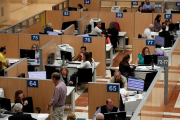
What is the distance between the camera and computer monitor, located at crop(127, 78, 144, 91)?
955cm

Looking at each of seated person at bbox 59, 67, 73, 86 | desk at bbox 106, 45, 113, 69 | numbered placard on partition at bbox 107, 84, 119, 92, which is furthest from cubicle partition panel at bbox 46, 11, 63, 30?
numbered placard on partition at bbox 107, 84, 119, 92

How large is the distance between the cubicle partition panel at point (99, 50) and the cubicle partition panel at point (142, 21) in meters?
4.23

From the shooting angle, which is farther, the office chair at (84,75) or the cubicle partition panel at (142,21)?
the cubicle partition panel at (142,21)

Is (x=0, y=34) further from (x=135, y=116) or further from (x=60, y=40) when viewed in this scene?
(x=135, y=116)

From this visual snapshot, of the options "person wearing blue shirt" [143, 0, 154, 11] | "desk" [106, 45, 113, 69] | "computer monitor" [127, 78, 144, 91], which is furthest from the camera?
"person wearing blue shirt" [143, 0, 154, 11]

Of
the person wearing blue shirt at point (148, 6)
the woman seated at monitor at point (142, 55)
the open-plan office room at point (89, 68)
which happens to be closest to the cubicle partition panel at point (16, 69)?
the open-plan office room at point (89, 68)

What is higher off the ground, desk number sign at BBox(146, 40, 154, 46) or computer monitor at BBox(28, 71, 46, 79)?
desk number sign at BBox(146, 40, 154, 46)

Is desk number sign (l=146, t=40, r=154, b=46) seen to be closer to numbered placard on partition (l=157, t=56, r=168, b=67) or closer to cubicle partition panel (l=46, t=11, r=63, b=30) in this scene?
numbered placard on partition (l=157, t=56, r=168, b=67)

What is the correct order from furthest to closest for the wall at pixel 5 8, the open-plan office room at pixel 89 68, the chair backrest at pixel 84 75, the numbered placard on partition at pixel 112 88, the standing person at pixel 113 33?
the wall at pixel 5 8 → the standing person at pixel 113 33 → the chair backrest at pixel 84 75 → the numbered placard on partition at pixel 112 88 → the open-plan office room at pixel 89 68

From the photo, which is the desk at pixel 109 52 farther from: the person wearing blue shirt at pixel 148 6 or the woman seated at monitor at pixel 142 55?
the person wearing blue shirt at pixel 148 6

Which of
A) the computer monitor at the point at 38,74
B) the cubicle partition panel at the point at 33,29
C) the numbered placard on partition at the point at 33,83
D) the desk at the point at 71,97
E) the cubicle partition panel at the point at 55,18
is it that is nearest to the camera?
the numbered placard on partition at the point at 33,83

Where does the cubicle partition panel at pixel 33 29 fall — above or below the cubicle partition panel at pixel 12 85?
above

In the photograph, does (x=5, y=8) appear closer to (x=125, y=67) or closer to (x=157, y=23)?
(x=157, y=23)

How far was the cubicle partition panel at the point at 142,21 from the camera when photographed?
16875mm
